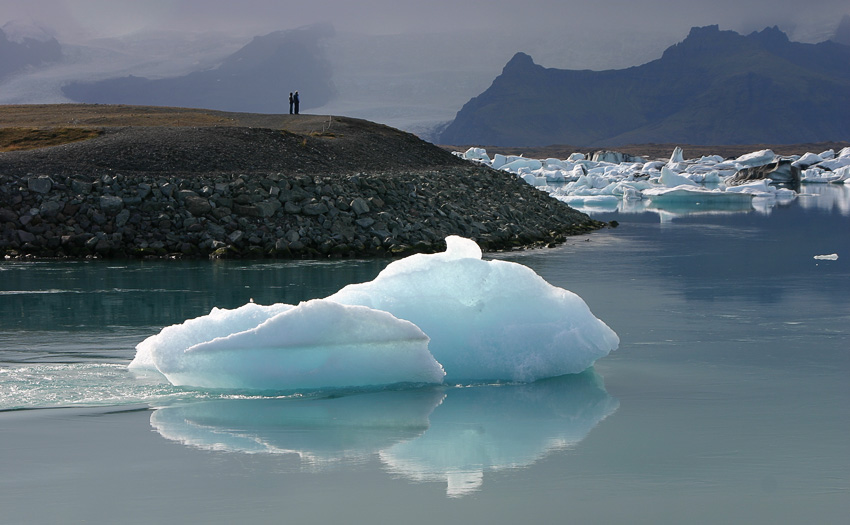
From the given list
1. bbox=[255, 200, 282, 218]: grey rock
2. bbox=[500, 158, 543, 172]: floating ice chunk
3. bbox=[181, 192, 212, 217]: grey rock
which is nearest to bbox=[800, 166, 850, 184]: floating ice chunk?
bbox=[500, 158, 543, 172]: floating ice chunk

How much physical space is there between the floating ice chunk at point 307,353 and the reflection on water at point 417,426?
0.18 meters

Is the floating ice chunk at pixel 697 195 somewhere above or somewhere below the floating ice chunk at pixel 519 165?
below

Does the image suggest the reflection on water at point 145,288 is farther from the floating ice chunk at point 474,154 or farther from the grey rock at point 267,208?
the floating ice chunk at point 474,154

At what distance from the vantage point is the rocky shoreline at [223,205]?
1745cm

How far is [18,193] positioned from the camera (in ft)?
59.5

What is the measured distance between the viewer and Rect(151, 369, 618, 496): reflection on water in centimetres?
570

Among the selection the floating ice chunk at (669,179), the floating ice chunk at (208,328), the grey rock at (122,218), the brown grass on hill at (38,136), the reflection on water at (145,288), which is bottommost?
the reflection on water at (145,288)

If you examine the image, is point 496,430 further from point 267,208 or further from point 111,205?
point 111,205

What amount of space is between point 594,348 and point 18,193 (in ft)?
46.2

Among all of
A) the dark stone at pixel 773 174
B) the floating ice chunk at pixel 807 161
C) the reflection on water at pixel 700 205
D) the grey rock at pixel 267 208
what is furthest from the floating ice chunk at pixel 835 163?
the grey rock at pixel 267 208

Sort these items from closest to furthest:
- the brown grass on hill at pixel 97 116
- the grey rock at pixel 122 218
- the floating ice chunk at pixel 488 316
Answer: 1. the floating ice chunk at pixel 488 316
2. the grey rock at pixel 122 218
3. the brown grass on hill at pixel 97 116

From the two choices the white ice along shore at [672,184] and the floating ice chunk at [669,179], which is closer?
the white ice along shore at [672,184]

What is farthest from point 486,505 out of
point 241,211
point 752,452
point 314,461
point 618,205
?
point 618,205

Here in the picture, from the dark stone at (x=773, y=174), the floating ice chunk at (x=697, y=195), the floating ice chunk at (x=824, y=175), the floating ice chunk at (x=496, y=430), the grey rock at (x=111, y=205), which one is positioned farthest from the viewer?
the floating ice chunk at (x=824, y=175)
